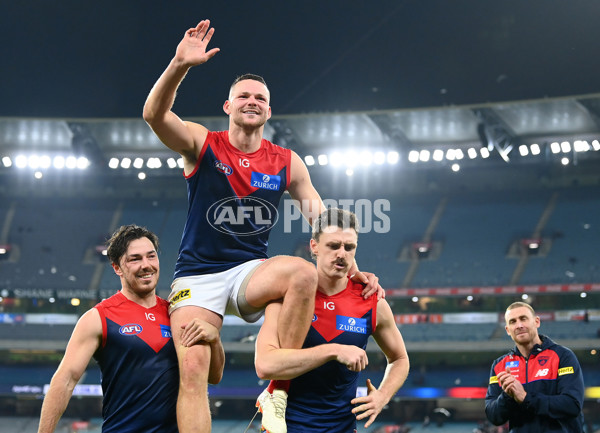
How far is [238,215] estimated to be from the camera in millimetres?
4746

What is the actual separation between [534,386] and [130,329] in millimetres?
3893

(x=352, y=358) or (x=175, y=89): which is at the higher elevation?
(x=175, y=89)

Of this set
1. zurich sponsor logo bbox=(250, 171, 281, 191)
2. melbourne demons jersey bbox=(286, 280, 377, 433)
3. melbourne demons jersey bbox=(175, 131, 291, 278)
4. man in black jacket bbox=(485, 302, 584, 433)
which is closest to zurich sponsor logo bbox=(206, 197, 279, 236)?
melbourne demons jersey bbox=(175, 131, 291, 278)

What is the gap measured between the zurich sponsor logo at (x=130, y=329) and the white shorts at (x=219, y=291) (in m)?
0.26

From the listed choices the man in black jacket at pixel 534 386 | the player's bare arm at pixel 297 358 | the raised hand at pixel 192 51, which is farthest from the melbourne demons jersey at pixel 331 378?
the raised hand at pixel 192 51

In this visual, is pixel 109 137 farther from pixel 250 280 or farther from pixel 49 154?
pixel 250 280

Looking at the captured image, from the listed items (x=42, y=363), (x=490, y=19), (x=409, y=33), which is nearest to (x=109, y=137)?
(x=42, y=363)

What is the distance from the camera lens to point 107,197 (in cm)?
3130

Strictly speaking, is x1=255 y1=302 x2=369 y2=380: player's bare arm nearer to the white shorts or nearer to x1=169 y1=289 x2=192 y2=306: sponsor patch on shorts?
the white shorts

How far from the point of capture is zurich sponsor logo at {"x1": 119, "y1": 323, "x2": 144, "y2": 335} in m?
A: 4.49

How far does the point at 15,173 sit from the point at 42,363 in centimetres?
918

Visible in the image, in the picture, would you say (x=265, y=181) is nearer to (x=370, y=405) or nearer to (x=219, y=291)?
(x=219, y=291)

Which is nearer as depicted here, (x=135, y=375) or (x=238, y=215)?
(x=135, y=375)

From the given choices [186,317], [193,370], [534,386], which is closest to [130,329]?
[186,317]
